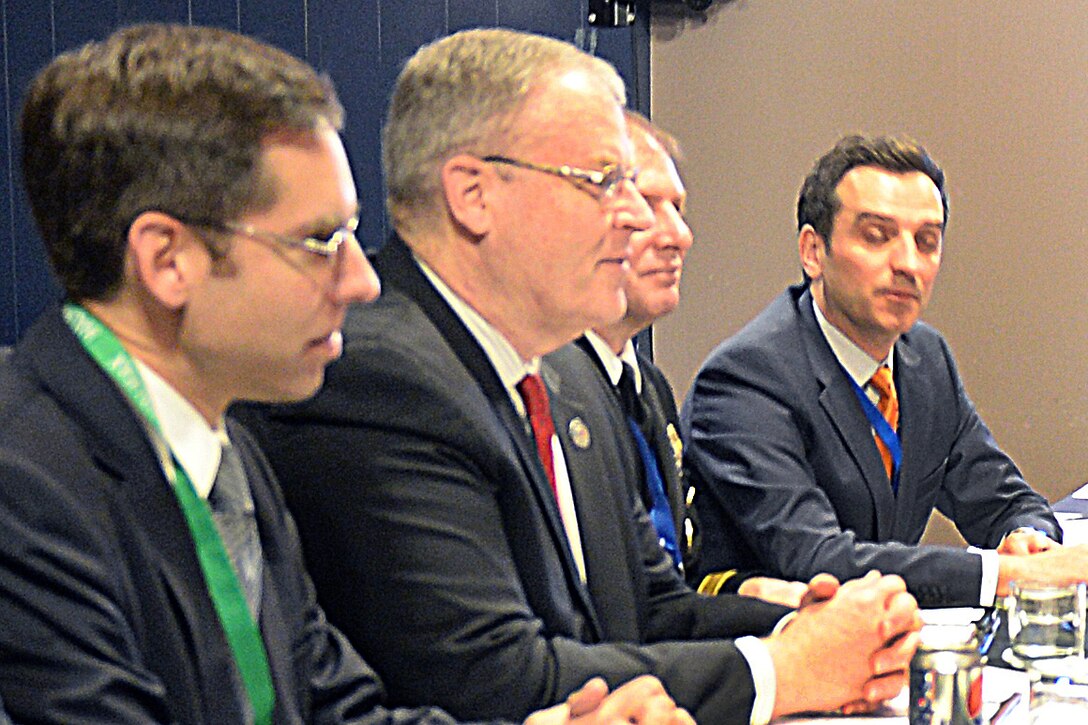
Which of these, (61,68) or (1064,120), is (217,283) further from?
(1064,120)

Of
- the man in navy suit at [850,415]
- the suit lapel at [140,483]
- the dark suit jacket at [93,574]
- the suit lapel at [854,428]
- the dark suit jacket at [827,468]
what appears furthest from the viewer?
the suit lapel at [854,428]

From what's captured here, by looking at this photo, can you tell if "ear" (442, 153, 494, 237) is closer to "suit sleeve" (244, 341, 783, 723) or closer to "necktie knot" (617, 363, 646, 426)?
"suit sleeve" (244, 341, 783, 723)

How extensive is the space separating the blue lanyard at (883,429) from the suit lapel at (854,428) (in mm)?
16

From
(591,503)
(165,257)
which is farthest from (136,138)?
(591,503)

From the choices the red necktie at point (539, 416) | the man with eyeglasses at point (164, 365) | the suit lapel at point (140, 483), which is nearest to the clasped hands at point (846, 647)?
the red necktie at point (539, 416)

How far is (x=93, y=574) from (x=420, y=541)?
495mm

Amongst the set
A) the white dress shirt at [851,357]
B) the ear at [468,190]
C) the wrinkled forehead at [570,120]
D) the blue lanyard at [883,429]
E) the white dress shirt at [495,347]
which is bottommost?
the blue lanyard at [883,429]

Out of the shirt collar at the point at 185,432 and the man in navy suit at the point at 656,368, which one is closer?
the shirt collar at the point at 185,432

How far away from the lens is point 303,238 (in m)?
1.39

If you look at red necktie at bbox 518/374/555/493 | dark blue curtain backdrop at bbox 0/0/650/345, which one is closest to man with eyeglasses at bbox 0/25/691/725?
red necktie at bbox 518/374/555/493

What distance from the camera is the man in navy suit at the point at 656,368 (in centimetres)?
249

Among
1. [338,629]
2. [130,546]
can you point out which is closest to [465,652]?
[338,629]

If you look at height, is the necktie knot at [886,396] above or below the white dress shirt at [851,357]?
below

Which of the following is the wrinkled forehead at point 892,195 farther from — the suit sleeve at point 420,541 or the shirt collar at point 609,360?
the suit sleeve at point 420,541
